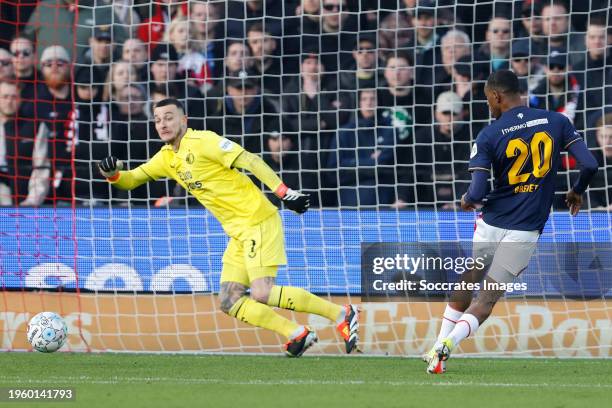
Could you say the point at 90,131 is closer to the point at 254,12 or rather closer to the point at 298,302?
the point at 254,12

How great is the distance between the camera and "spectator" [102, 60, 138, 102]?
12.5 metres

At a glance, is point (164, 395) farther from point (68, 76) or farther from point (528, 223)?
point (68, 76)

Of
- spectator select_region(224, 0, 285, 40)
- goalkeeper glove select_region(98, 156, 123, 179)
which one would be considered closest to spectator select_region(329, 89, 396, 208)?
spectator select_region(224, 0, 285, 40)

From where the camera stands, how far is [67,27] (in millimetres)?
13375

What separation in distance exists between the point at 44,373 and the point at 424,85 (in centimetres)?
506

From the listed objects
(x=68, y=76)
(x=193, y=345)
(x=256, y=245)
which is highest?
(x=68, y=76)

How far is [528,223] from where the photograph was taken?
8.16 meters

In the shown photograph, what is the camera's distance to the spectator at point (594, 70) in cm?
1145

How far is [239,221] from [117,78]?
12.5 ft

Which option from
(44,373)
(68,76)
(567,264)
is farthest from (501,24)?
→ (44,373)

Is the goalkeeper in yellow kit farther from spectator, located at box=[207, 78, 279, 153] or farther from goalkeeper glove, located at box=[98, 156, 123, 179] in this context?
spectator, located at box=[207, 78, 279, 153]

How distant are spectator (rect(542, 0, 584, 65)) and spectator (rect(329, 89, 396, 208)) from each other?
1.76 m

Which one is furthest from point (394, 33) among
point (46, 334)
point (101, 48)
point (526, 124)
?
point (46, 334)

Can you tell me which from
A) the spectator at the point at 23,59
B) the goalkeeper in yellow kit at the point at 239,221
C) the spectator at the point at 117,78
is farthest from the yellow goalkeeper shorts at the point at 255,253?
the spectator at the point at 23,59
